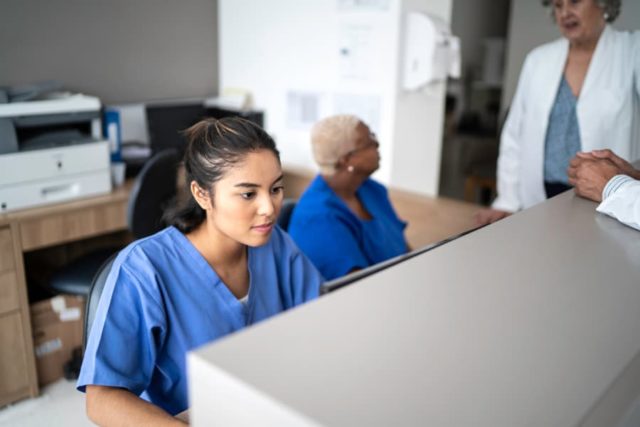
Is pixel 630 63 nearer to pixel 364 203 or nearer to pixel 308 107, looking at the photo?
pixel 364 203

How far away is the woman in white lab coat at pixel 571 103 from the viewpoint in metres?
1.88

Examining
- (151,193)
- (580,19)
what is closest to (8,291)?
(151,193)

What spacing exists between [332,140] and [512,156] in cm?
77

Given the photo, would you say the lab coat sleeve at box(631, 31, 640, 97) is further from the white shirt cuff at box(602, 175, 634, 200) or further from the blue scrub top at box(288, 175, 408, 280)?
the white shirt cuff at box(602, 175, 634, 200)

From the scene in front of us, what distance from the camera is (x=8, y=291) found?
229cm

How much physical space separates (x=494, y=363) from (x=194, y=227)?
86cm

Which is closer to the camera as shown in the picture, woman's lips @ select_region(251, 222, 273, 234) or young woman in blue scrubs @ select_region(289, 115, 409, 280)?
woman's lips @ select_region(251, 222, 273, 234)

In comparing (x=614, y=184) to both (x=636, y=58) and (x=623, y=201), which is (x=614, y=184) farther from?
(x=636, y=58)

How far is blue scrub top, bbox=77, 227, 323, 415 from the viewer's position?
3.42 feet

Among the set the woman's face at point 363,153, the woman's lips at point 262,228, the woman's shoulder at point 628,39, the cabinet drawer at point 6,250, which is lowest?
the cabinet drawer at point 6,250

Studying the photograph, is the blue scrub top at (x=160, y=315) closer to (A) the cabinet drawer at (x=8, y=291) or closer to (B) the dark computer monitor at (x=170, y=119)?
(A) the cabinet drawer at (x=8, y=291)

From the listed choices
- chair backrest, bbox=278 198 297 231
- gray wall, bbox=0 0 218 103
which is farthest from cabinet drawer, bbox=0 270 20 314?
chair backrest, bbox=278 198 297 231

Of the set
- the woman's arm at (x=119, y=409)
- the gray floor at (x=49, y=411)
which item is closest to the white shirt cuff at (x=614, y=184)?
the woman's arm at (x=119, y=409)

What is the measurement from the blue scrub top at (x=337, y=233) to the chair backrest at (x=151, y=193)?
839mm
